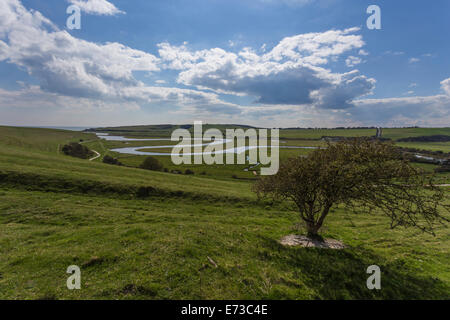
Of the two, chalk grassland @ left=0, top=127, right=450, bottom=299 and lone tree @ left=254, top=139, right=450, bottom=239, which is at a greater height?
lone tree @ left=254, top=139, right=450, bottom=239

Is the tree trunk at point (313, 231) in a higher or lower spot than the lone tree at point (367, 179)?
lower

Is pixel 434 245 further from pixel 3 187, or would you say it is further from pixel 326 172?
pixel 3 187

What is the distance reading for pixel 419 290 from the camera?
36.3 feet
